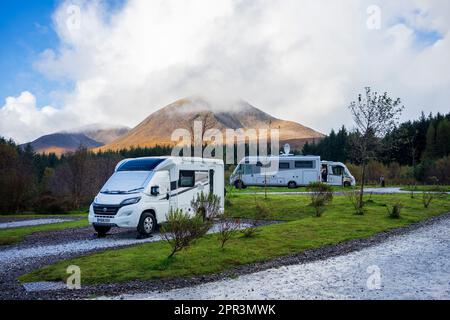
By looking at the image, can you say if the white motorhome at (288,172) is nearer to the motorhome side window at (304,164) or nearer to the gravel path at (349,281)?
the motorhome side window at (304,164)

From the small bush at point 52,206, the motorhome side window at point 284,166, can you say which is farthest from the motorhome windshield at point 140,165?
the motorhome side window at point 284,166

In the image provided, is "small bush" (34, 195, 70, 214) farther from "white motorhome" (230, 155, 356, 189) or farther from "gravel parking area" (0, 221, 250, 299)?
"white motorhome" (230, 155, 356, 189)

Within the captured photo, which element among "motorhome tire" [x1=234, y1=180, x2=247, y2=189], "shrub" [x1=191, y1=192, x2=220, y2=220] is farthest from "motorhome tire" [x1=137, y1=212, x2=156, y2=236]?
"motorhome tire" [x1=234, y1=180, x2=247, y2=189]

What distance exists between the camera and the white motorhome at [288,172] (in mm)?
37375

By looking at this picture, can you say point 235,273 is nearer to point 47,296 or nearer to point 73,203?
point 47,296

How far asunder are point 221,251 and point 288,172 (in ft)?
91.2

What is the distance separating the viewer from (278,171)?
38594mm

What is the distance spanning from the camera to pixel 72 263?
1037cm

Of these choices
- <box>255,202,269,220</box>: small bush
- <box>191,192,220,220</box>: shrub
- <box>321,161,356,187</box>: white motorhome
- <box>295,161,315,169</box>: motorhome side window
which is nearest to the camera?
<box>191,192,220,220</box>: shrub

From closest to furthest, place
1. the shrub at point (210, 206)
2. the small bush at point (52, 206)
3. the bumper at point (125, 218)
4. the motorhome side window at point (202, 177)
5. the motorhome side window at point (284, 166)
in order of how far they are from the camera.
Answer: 1. the shrub at point (210, 206)
2. the bumper at point (125, 218)
3. the motorhome side window at point (202, 177)
4. the small bush at point (52, 206)
5. the motorhome side window at point (284, 166)

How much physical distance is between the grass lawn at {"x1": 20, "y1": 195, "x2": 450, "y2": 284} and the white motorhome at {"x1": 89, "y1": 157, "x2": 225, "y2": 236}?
6.55 feet

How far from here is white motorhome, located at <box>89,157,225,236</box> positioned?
1423 centimetres

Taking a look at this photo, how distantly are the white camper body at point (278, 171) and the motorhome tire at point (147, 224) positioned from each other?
77.4ft

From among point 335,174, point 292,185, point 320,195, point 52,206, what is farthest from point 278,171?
point 52,206
